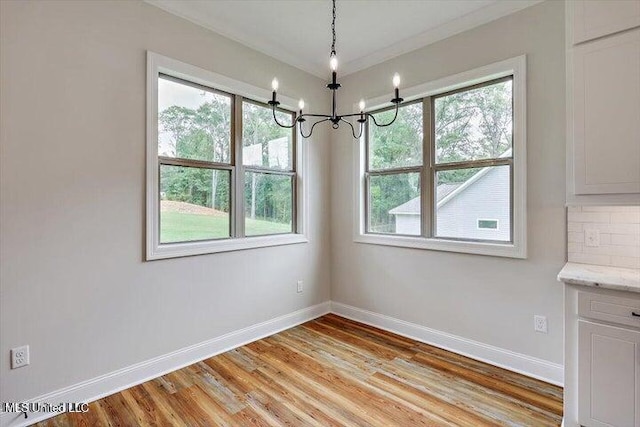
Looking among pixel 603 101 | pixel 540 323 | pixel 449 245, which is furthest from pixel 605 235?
pixel 449 245

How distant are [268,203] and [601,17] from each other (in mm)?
2866

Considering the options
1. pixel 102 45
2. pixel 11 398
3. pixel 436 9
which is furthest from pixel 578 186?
pixel 11 398

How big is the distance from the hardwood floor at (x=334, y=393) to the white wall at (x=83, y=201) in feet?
1.21

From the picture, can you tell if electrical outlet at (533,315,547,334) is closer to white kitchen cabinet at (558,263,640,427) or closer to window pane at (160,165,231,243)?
white kitchen cabinet at (558,263,640,427)

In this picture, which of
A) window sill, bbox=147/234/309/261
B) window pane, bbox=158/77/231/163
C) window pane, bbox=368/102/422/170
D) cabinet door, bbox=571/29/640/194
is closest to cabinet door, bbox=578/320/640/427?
cabinet door, bbox=571/29/640/194

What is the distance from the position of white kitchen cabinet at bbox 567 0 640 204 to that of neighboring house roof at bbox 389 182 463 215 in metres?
1.05

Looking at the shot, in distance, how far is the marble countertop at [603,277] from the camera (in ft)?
5.39

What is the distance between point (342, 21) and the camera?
2.78 m

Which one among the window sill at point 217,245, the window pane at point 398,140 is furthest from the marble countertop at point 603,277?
the window sill at point 217,245

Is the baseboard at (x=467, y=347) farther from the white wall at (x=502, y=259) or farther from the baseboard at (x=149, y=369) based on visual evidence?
the baseboard at (x=149, y=369)

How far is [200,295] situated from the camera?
8.98 ft

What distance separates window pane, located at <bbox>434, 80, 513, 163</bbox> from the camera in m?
2.66

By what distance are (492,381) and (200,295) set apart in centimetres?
241

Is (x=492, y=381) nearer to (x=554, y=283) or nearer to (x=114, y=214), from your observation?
(x=554, y=283)
